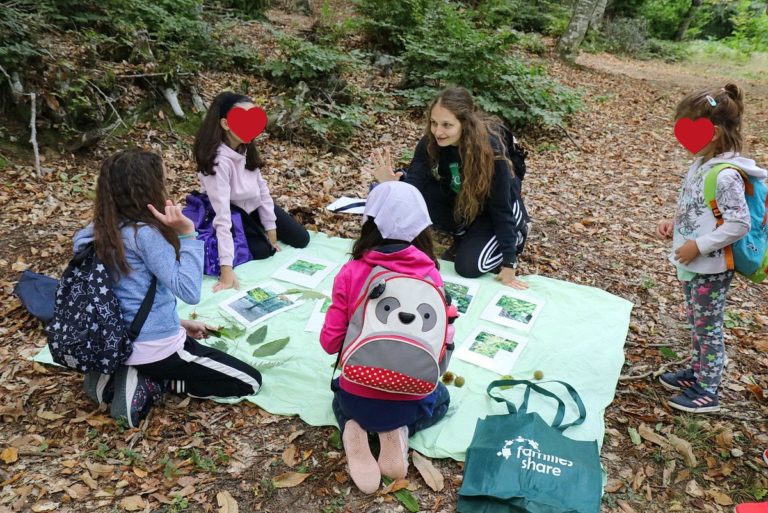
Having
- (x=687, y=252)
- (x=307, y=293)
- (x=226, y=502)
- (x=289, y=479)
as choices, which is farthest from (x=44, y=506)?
(x=687, y=252)

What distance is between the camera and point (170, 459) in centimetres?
247

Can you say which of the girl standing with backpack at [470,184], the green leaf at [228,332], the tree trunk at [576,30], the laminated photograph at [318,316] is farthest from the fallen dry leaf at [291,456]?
the tree trunk at [576,30]

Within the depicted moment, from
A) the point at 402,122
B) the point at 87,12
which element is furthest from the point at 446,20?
the point at 87,12

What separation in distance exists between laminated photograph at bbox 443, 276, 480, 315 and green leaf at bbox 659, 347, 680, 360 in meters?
1.30

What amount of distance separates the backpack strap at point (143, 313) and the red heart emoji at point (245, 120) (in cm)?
157

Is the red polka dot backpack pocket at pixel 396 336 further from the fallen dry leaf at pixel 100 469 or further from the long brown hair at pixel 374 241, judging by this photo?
the fallen dry leaf at pixel 100 469

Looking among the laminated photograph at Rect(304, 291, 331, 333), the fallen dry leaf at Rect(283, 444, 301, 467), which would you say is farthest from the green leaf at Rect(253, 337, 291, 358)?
the fallen dry leaf at Rect(283, 444, 301, 467)

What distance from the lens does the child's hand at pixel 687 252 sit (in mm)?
2508

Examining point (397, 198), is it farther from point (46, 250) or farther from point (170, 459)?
point (46, 250)

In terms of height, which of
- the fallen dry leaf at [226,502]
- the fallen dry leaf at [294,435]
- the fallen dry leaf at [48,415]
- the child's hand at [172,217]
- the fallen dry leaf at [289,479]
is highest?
the child's hand at [172,217]

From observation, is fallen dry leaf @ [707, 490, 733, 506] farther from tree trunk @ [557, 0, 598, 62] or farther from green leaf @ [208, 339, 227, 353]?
tree trunk @ [557, 0, 598, 62]

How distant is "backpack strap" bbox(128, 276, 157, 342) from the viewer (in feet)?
8.07

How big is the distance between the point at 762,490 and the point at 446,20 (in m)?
6.85

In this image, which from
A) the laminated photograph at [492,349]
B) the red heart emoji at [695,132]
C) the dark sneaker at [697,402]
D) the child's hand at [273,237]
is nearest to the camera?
the red heart emoji at [695,132]
